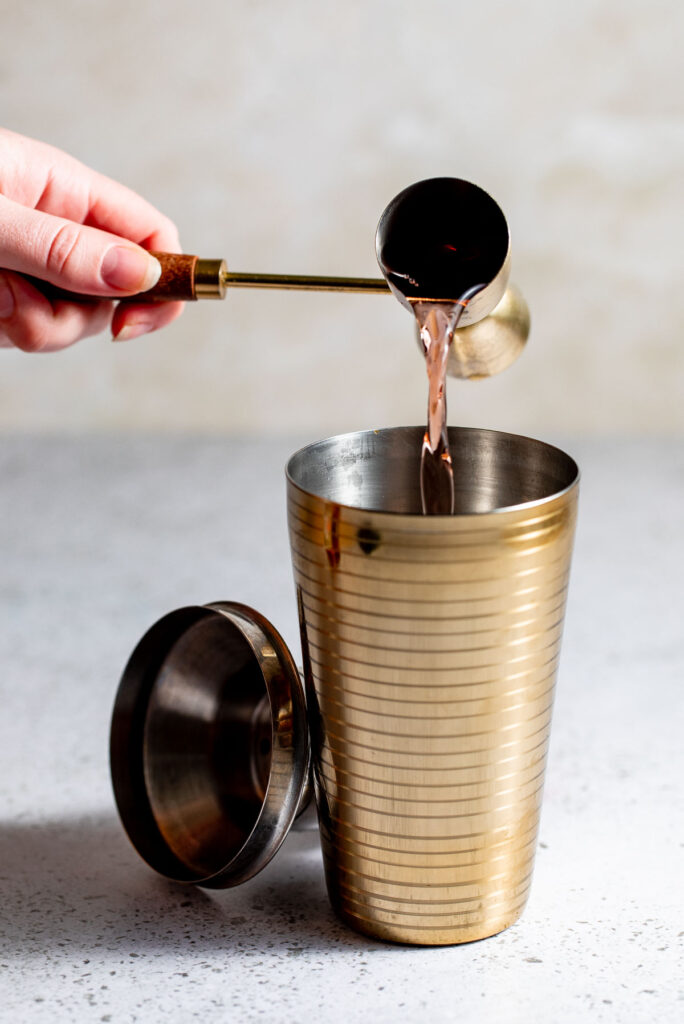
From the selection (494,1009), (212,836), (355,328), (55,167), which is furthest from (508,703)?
(355,328)

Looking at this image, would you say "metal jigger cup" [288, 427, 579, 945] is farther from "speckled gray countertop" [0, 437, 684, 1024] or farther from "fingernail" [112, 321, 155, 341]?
"fingernail" [112, 321, 155, 341]

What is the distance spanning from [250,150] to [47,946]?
1.79 meters

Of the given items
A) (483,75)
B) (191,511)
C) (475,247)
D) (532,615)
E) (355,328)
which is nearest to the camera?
(532,615)

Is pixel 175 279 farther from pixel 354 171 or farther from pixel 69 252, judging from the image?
pixel 354 171

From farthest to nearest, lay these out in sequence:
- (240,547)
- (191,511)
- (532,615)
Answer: (191,511) → (240,547) → (532,615)

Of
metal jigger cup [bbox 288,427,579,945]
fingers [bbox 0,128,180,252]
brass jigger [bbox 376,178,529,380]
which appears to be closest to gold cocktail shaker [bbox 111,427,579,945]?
metal jigger cup [bbox 288,427,579,945]

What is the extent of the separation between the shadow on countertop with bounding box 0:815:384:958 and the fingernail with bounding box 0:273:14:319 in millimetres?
468

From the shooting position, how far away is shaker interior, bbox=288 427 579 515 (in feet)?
2.93

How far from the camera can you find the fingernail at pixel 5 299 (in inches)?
43.9

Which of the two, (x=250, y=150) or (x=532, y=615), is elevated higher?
(x=250, y=150)

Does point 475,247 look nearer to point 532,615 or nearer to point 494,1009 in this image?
point 532,615

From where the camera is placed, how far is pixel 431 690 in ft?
2.53

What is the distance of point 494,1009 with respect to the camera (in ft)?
2.57

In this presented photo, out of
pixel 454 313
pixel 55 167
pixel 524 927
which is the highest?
pixel 55 167
